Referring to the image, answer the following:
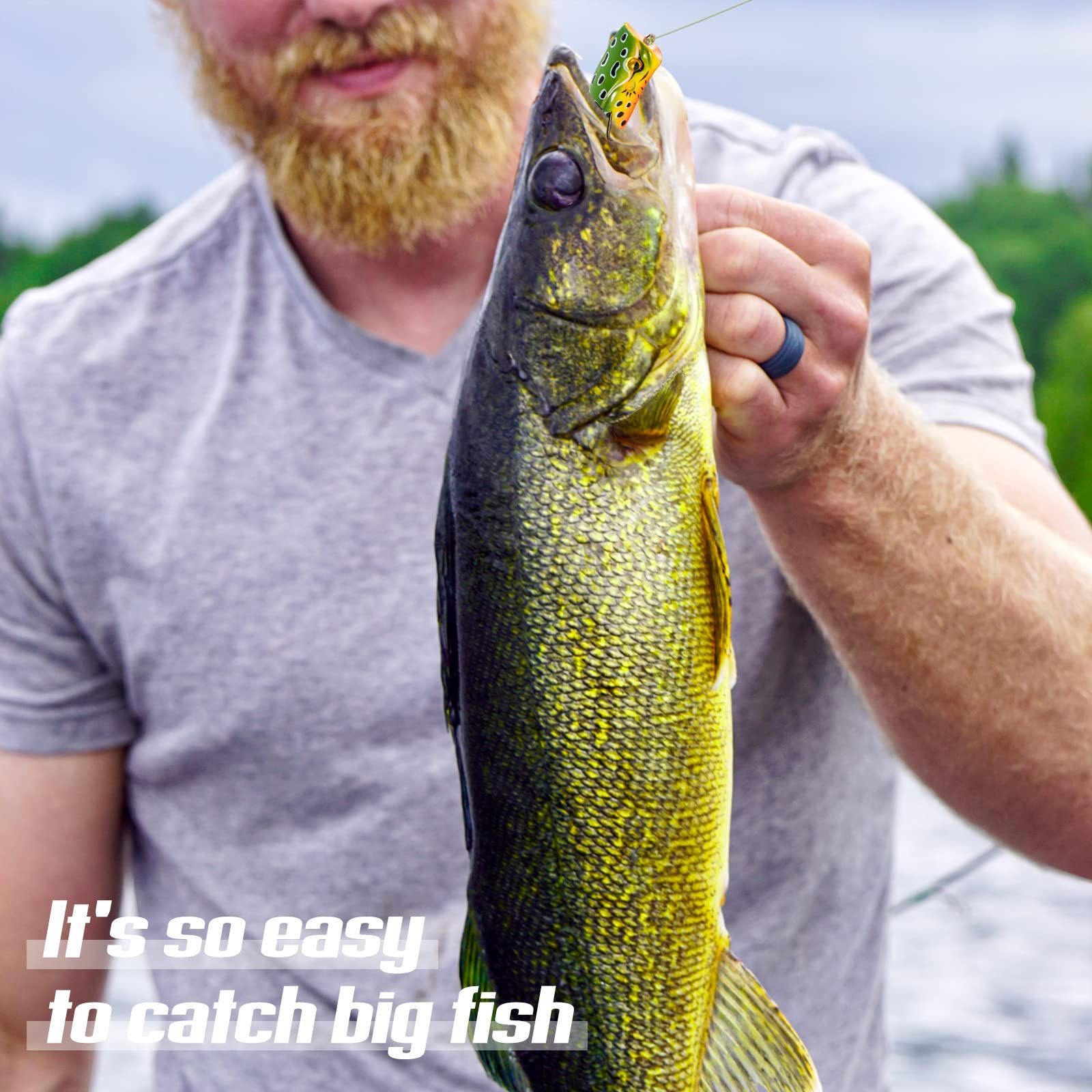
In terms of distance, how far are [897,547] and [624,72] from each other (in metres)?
0.78

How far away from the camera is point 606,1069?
66.6 inches

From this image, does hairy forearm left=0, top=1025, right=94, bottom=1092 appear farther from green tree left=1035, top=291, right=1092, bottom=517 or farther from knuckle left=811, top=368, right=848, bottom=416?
green tree left=1035, top=291, right=1092, bottom=517

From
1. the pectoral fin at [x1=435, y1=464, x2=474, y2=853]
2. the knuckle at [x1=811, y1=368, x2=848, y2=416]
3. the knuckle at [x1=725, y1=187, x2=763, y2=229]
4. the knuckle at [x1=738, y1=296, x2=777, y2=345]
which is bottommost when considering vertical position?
the pectoral fin at [x1=435, y1=464, x2=474, y2=853]

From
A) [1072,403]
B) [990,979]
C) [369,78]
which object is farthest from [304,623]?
[1072,403]

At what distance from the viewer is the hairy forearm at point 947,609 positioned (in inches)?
78.7

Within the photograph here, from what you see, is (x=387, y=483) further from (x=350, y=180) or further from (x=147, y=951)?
(x=147, y=951)

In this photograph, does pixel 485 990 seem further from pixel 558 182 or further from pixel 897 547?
pixel 558 182

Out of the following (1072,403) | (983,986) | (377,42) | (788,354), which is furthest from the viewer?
(1072,403)

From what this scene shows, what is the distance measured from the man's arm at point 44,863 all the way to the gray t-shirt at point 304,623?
0.24 feet

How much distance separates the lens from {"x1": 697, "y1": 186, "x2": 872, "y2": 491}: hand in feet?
5.82

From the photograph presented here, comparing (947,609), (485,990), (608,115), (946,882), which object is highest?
(608,115)

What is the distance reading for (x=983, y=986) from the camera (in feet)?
52.0

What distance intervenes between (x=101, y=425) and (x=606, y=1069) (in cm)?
185

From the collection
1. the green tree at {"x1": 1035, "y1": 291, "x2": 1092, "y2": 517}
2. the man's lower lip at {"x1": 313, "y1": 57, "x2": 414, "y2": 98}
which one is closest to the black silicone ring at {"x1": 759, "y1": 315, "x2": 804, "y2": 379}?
the man's lower lip at {"x1": 313, "y1": 57, "x2": 414, "y2": 98}
